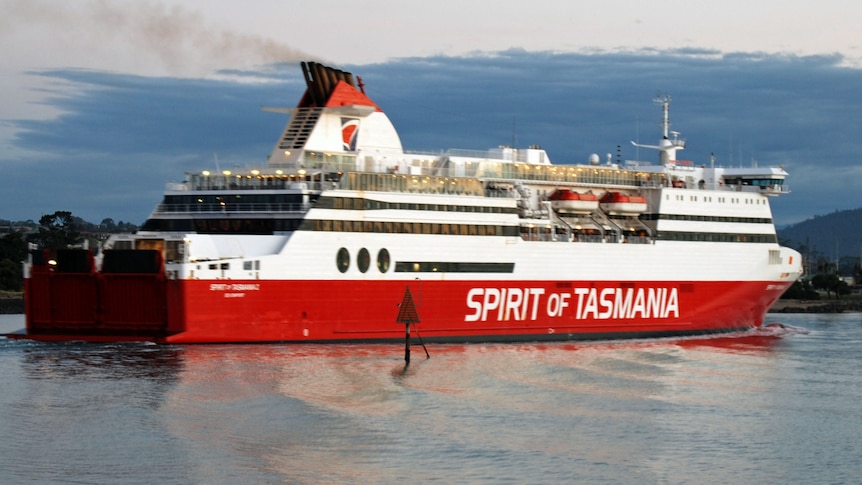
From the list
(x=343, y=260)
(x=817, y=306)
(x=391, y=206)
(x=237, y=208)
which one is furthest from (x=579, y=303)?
(x=817, y=306)

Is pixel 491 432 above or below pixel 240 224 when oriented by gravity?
below

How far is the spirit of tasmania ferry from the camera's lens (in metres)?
41.1

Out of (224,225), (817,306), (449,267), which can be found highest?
(224,225)

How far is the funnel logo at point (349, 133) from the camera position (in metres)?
47.5

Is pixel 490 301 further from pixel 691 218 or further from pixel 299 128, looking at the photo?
pixel 691 218

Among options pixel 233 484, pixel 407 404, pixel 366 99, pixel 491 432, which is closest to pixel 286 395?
pixel 407 404

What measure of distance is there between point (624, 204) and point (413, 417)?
25061 mm

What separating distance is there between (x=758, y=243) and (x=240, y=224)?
83.0 feet

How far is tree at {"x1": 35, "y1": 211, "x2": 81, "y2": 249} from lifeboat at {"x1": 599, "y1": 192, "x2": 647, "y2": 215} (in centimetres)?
5620

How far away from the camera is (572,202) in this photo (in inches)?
2044

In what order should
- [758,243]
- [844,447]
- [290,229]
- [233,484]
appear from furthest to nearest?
1. [758,243]
2. [290,229]
3. [844,447]
4. [233,484]

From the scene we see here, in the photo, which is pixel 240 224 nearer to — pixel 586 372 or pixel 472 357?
pixel 472 357

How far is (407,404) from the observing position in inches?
1273

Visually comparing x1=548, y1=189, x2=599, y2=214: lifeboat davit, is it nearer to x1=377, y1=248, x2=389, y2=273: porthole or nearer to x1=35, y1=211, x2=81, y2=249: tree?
x1=377, y1=248, x2=389, y2=273: porthole
